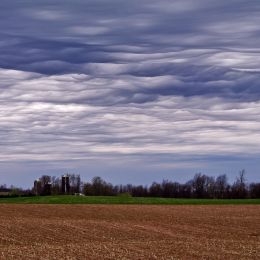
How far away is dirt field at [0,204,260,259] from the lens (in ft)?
92.6

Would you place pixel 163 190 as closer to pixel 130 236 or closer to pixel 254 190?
pixel 254 190

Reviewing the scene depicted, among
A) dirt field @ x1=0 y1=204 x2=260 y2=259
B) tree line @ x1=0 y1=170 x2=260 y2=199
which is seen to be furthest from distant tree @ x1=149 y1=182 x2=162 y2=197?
dirt field @ x1=0 y1=204 x2=260 y2=259

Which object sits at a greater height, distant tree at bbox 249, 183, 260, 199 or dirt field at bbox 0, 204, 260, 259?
distant tree at bbox 249, 183, 260, 199

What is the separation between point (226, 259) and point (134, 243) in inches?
319

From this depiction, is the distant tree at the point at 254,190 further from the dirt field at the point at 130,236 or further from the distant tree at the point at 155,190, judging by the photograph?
the dirt field at the point at 130,236

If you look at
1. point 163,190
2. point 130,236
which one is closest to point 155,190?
point 163,190

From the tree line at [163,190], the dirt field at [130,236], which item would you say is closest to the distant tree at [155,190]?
the tree line at [163,190]

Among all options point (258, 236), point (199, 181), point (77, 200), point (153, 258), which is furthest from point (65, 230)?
point (199, 181)

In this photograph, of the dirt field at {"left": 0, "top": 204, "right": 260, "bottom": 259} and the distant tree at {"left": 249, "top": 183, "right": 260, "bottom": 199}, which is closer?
the dirt field at {"left": 0, "top": 204, "right": 260, "bottom": 259}

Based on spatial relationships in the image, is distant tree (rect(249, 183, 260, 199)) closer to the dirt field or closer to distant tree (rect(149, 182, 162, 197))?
distant tree (rect(149, 182, 162, 197))

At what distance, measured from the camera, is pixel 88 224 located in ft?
151

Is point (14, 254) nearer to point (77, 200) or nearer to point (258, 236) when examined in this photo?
point (258, 236)

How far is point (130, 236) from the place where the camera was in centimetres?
3831

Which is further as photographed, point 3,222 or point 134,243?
point 3,222
